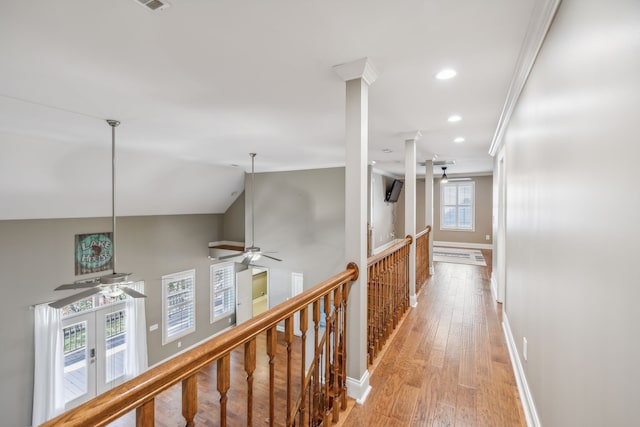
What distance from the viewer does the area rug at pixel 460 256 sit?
6.84 meters

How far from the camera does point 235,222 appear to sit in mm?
8648

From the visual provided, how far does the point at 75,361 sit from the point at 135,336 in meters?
1.06

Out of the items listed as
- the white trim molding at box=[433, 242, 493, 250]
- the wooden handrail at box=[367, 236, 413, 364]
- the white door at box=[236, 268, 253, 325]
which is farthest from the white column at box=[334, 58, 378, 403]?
the white trim molding at box=[433, 242, 493, 250]

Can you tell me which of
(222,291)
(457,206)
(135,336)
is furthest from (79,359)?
(457,206)

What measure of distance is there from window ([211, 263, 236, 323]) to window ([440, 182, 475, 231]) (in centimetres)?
724

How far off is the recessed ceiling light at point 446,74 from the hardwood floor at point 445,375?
7.73 ft

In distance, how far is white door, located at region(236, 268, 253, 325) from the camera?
867 cm

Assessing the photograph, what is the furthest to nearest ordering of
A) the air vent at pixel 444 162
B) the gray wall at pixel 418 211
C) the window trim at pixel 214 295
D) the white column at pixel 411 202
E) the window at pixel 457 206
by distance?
the gray wall at pixel 418 211 < the window at pixel 457 206 < the window trim at pixel 214 295 < the air vent at pixel 444 162 < the white column at pixel 411 202

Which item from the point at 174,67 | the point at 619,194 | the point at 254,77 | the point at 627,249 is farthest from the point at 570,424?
the point at 174,67

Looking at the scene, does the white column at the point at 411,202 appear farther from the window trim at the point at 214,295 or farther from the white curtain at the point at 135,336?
the window trim at the point at 214,295

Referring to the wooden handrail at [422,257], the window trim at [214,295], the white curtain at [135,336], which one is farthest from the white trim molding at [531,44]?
the window trim at [214,295]

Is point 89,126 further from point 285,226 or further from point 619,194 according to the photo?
point 285,226

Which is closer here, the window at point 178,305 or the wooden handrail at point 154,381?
the wooden handrail at point 154,381

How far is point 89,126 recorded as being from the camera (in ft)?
10.5
